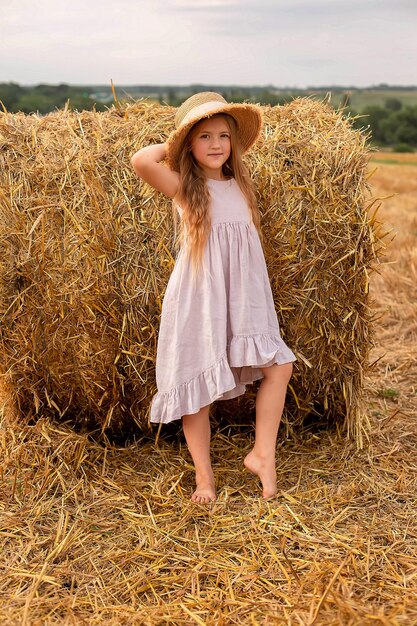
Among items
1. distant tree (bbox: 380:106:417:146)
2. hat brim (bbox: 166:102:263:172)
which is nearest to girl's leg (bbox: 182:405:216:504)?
hat brim (bbox: 166:102:263:172)

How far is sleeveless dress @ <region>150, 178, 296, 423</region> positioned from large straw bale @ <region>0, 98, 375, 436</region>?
14 centimetres

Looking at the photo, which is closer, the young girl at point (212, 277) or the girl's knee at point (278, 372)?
the young girl at point (212, 277)

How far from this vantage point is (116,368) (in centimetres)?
335

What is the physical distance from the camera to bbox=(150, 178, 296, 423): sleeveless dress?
121 inches

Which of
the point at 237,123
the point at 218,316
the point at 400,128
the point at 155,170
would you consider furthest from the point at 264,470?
the point at 400,128

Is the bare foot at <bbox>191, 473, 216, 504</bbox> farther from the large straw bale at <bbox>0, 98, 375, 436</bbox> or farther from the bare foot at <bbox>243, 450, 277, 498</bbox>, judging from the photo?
the large straw bale at <bbox>0, 98, 375, 436</bbox>

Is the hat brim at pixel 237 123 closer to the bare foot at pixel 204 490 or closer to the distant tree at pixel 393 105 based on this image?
the bare foot at pixel 204 490

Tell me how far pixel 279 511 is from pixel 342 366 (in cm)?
80

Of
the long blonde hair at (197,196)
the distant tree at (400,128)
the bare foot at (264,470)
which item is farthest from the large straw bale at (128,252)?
the distant tree at (400,128)

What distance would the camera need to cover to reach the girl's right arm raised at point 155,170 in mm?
3002

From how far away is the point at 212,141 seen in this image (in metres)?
3.04

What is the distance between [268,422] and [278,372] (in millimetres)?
225

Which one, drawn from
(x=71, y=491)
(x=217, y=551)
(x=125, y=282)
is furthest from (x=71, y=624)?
(x=125, y=282)

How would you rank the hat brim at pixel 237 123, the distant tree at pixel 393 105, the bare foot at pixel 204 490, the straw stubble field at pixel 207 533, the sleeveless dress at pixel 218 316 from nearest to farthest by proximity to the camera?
the straw stubble field at pixel 207 533 → the hat brim at pixel 237 123 → the sleeveless dress at pixel 218 316 → the bare foot at pixel 204 490 → the distant tree at pixel 393 105
